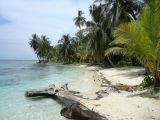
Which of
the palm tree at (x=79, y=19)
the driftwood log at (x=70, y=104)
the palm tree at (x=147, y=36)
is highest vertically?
the palm tree at (x=79, y=19)

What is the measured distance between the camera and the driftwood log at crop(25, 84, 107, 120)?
895 cm

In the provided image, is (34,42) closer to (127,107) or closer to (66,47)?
(66,47)

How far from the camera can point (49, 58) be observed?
3634 inches

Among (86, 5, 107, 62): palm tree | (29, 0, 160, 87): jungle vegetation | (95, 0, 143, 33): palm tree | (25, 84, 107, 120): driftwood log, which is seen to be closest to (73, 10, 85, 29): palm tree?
(29, 0, 160, 87): jungle vegetation

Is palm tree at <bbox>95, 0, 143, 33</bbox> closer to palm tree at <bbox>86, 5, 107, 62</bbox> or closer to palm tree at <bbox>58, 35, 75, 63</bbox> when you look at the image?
palm tree at <bbox>86, 5, 107, 62</bbox>

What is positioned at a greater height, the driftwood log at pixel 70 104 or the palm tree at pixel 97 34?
the palm tree at pixel 97 34

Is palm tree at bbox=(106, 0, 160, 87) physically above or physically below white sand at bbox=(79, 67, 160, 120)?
above

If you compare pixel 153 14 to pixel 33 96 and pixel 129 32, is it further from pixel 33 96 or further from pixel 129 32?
pixel 33 96

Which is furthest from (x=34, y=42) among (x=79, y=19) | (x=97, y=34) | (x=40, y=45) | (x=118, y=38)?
(x=118, y=38)

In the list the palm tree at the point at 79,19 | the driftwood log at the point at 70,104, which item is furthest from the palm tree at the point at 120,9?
the palm tree at the point at 79,19

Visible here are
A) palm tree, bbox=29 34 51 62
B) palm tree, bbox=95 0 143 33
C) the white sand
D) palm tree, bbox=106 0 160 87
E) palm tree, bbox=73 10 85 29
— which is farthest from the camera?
palm tree, bbox=29 34 51 62

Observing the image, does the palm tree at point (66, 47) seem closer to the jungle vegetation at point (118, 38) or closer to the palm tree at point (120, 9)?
the jungle vegetation at point (118, 38)

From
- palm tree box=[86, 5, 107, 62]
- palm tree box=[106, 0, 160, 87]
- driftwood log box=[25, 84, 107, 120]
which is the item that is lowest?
driftwood log box=[25, 84, 107, 120]

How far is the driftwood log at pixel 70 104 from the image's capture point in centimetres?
895
